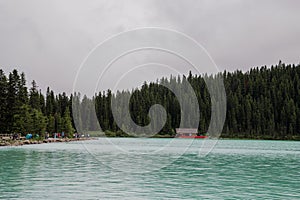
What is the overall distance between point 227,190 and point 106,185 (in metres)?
6.81

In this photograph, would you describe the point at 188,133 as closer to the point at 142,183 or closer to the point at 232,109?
the point at 232,109

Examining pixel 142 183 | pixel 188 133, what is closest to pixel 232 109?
pixel 188 133

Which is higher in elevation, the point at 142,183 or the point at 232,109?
the point at 232,109

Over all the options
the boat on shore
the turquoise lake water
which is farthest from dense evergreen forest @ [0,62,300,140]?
the turquoise lake water

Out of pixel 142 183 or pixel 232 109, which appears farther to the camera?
pixel 232 109

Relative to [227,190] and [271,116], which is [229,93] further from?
[227,190]

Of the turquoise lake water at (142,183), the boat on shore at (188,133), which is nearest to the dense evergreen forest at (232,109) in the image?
the boat on shore at (188,133)

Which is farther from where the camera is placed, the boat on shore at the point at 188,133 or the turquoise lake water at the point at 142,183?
the boat on shore at the point at 188,133

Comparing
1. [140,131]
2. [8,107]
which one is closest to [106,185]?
[8,107]

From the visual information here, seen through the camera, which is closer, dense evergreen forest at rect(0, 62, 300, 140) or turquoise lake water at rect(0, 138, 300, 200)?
turquoise lake water at rect(0, 138, 300, 200)

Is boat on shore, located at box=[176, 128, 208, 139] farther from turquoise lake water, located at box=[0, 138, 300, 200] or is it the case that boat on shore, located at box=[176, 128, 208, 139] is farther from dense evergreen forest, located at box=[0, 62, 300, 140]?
turquoise lake water, located at box=[0, 138, 300, 200]

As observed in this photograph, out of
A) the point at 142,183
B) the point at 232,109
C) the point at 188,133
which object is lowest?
the point at 142,183

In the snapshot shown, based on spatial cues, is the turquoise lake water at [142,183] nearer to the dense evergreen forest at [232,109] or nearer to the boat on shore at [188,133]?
the dense evergreen forest at [232,109]

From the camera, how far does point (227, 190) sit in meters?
23.5
